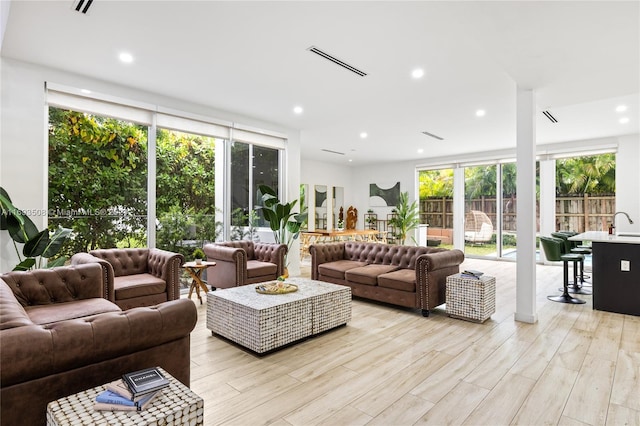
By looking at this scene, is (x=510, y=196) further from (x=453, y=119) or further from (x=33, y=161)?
(x=33, y=161)

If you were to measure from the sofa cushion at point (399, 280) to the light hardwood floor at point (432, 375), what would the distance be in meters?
0.44

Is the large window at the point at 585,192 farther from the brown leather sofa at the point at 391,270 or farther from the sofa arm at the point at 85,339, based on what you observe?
the sofa arm at the point at 85,339

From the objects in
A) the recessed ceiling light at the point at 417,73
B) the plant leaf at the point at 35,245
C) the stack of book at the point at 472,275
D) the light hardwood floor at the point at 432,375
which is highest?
the recessed ceiling light at the point at 417,73

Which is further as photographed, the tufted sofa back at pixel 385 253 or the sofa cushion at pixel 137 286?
the tufted sofa back at pixel 385 253

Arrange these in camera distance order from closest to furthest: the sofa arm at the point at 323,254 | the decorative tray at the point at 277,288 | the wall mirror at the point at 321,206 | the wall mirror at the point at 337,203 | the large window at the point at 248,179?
the decorative tray at the point at 277,288 < the sofa arm at the point at 323,254 < the large window at the point at 248,179 < the wall mirror at the point at 321,206 < the wall mirror at the point at 337,203

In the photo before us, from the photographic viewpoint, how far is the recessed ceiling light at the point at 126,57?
366 centimetres

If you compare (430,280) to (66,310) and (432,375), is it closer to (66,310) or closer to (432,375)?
(432,375)

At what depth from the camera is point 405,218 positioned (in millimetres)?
9938

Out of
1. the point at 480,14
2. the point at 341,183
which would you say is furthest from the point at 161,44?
the point at 341,183

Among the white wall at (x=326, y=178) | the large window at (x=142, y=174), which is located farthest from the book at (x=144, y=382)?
the white wall at (x=326, y=178)

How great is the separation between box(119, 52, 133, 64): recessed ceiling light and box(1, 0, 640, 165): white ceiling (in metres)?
0.07

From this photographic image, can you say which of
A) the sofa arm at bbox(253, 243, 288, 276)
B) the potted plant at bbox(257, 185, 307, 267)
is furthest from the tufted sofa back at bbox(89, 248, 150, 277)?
the potted plant at bbox(257, 185, 307, 267)

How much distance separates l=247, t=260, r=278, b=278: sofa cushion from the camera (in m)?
4.93

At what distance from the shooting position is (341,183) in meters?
11.4
